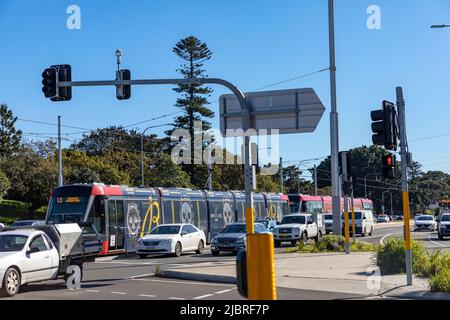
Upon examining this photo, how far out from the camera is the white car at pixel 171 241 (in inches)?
1081

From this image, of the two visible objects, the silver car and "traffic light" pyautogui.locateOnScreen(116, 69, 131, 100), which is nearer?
"traffic light" pyautogui.locateOnScreen(116, 69, 131, 100)

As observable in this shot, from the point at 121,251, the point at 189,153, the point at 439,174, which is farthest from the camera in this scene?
the point at 439,174

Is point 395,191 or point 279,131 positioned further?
point 395,191

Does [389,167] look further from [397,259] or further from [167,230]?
[167,230]

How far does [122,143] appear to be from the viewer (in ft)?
300

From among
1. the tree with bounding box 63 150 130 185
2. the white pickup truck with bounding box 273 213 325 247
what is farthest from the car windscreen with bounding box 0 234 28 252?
the tree with bounding box 63 150 130 185

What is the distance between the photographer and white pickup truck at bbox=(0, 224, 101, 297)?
1436 cm

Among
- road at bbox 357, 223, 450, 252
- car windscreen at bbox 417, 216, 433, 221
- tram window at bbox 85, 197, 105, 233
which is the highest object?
tram window at bbox 85, 197, 105, 233

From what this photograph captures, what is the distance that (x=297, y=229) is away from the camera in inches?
1352

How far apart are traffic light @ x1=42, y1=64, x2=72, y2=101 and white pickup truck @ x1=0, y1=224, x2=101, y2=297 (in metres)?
4.05

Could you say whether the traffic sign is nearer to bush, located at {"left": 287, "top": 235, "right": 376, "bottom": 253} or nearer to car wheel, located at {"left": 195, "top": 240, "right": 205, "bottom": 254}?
bush, located at {"left": 287, "top": 235, "right": 376, "bottom": 253}
